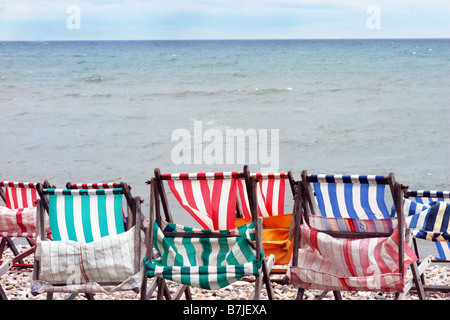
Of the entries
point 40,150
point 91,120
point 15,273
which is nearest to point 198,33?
point 91,120

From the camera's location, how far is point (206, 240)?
8.71ft

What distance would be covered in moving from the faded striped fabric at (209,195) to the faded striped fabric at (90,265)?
34 centimetres

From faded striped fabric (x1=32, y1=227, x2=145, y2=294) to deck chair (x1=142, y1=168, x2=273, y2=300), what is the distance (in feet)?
0.35

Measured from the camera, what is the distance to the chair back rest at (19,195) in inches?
140

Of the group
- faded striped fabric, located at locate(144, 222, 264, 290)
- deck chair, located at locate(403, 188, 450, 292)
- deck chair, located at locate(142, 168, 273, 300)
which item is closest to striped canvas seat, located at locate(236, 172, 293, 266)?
deck chair, located at locate(142, 168, 273, 300)

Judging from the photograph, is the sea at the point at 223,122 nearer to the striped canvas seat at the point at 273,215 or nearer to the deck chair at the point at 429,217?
the striped canvas seat at the point at 273,215

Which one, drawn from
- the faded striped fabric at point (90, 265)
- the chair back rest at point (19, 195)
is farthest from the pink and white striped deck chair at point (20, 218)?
the faded striped fabric at point (90, 265)

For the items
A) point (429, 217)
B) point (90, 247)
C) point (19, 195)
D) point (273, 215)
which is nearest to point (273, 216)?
point (273, 215)

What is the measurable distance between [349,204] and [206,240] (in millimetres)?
679

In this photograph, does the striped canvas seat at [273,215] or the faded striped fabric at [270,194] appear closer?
the striped canvas seat at [273,215]

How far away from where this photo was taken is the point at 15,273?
3955 millimetres

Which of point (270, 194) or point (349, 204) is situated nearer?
point (349, 204)

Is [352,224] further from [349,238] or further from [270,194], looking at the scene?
[270,194]
